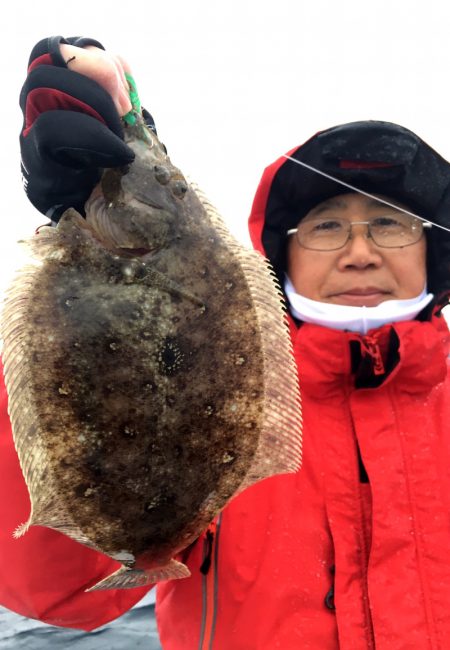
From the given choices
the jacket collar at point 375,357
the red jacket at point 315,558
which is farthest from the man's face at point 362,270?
the red jacket at point 315,558

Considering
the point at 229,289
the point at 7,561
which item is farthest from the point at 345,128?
the point at 7,561

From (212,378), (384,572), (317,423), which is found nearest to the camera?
(212,378)

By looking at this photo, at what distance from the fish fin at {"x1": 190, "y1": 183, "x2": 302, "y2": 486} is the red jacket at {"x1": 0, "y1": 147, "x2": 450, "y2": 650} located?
2.27ft

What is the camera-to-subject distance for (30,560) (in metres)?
2.46

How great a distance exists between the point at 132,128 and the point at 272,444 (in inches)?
55.2

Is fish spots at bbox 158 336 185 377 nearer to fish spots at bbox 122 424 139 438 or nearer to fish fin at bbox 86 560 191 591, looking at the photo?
fish spots at bbox 122 424 139 438

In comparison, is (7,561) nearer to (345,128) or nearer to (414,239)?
(414,239)

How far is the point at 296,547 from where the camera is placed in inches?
99.6

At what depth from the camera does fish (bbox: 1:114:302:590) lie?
71.8 inches

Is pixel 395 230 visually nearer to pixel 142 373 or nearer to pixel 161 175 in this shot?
pixel 161 175

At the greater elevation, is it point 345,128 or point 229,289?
point 345,128

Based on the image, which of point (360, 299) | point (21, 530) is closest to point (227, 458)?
point (21, 530)

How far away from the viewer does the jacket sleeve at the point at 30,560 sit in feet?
7.95

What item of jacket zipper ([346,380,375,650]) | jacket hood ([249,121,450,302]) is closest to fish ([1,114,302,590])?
jacket zipper ([346,380,375,650])
